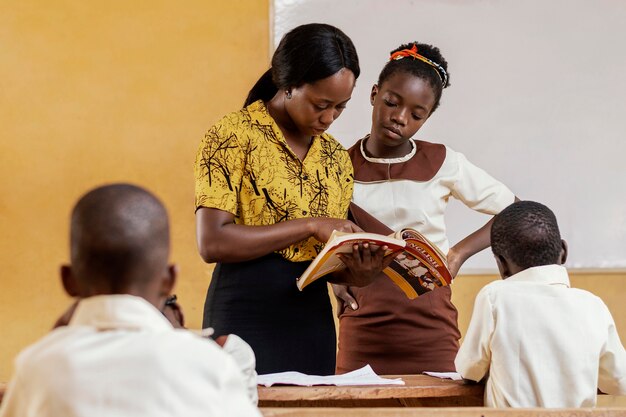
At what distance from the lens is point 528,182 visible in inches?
162

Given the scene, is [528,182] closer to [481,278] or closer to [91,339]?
[481,278]

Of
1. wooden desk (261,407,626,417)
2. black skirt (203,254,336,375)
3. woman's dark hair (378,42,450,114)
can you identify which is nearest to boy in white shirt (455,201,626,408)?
wooden desk (261,407,626,417)

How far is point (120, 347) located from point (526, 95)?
3.37 meters

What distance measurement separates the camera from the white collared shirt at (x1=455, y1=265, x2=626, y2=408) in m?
1.95

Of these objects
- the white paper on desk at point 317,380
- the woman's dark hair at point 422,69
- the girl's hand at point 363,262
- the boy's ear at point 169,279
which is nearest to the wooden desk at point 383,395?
the white paper on desk at point 317,380

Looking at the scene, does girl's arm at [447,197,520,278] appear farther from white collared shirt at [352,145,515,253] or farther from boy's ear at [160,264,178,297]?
boy's ear at [160,264,178,297]

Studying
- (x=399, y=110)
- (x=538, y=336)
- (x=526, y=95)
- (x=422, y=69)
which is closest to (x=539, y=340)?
(x=538, y=336)

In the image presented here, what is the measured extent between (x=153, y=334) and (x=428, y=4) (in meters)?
3.33

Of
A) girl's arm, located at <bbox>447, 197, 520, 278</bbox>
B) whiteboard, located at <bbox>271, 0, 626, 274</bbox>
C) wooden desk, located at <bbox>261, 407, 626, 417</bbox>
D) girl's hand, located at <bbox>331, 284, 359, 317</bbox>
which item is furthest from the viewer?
whiteboard, located at <bbox>271, 0, 626, 274</bbox>

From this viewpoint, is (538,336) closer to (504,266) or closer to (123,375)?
(504,266)

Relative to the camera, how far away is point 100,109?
4145 millimetres

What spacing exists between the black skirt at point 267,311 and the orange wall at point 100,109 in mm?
1960

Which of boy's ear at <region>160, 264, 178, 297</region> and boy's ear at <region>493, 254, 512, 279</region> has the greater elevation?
boy's ear at <region>160, 264, 178, 297</region>

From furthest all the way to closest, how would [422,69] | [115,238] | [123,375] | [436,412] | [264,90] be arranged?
1. [422,69]
2. [264,90]
3. [436,412]
4. [115,238]
5. [123,375]
